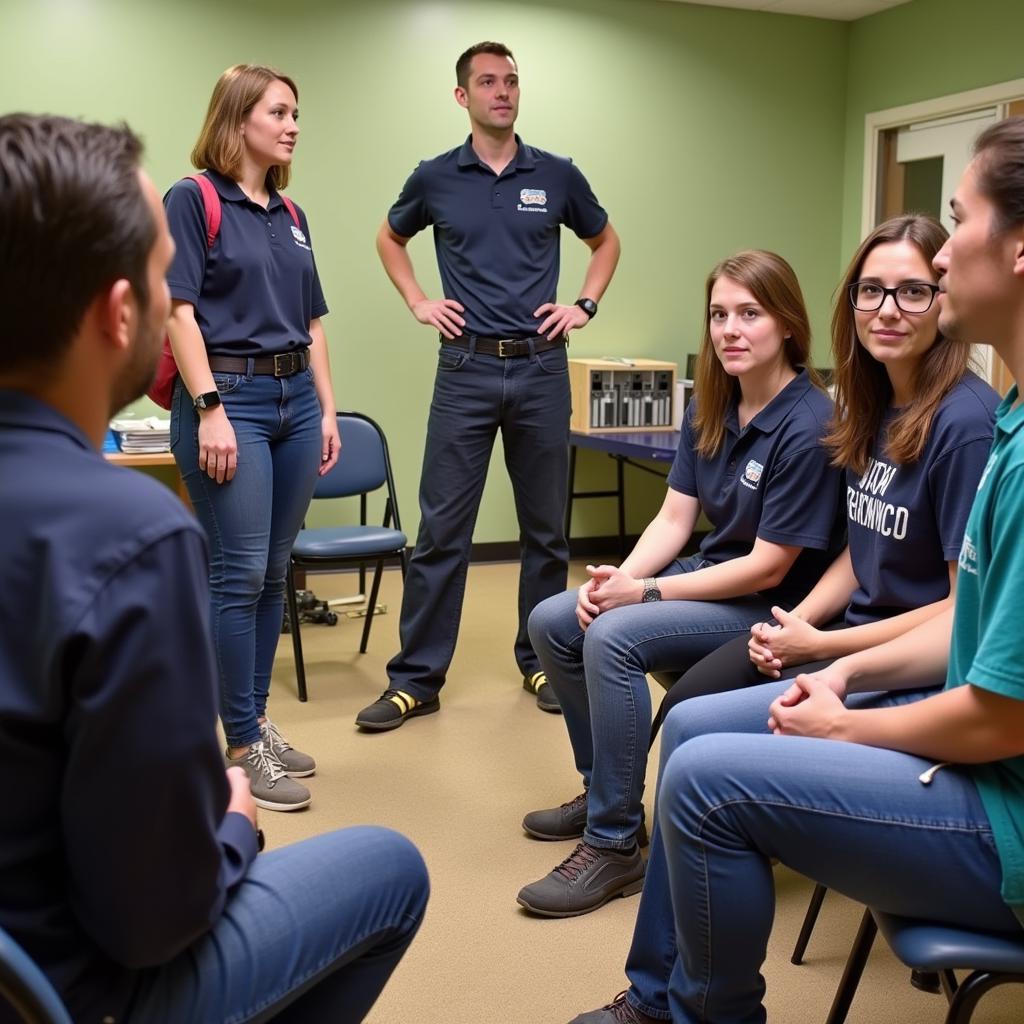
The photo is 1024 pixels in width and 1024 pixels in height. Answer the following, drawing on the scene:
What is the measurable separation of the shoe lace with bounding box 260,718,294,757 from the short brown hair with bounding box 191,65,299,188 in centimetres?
134

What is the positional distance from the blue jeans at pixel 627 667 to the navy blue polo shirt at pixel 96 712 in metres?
1.24

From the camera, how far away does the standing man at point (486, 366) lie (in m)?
3.30

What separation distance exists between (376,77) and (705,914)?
432 cm

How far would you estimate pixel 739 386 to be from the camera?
2.37 meters

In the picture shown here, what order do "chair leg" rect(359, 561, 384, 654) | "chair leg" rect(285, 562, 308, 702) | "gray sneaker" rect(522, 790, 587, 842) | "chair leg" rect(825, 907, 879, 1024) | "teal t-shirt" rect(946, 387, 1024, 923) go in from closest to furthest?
"teal t-shirt" rect(946, 387, 1024, 923) → "chair leg" rect(825, 907, 879, 1024) → "gray sneaker" rect(522, 790, 587, 842) → "chair leg" rect(285, 562, 308, 702) → "chair leg" rect(359, 561, 384, 654)

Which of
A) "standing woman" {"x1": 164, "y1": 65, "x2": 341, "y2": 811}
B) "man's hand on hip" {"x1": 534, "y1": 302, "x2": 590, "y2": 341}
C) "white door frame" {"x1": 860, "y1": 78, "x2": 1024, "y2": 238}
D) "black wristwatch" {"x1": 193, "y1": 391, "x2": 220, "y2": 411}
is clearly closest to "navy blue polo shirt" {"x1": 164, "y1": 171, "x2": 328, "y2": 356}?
"standing woman" {"x1": 164, "y1": 65, "x2": 341, "y2": 811}

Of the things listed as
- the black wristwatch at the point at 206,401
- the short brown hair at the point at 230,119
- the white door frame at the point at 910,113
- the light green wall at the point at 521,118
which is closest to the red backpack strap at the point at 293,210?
the short brown hair at the point at 230,119

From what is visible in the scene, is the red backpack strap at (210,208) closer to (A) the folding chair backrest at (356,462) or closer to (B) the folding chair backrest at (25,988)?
(A) the folding chair backrest at (356,462)

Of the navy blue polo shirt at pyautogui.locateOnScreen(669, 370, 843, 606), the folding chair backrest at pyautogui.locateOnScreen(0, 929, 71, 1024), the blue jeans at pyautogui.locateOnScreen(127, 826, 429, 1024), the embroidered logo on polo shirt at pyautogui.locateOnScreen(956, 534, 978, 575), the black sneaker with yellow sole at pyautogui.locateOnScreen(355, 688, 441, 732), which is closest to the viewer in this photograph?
the folding chair backrest at pyautogui.locateOnScreen(0, 929, 71, 1024)

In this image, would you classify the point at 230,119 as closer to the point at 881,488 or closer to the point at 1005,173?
the point at 881,488

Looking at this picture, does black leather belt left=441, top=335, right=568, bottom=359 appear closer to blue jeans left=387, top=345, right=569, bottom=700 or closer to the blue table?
blue jeans left=387, top=345, right=569, bottom=700

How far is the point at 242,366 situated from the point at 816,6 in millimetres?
4048

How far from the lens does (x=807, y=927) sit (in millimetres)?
2018

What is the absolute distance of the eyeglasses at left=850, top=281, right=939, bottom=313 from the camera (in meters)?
1.86
